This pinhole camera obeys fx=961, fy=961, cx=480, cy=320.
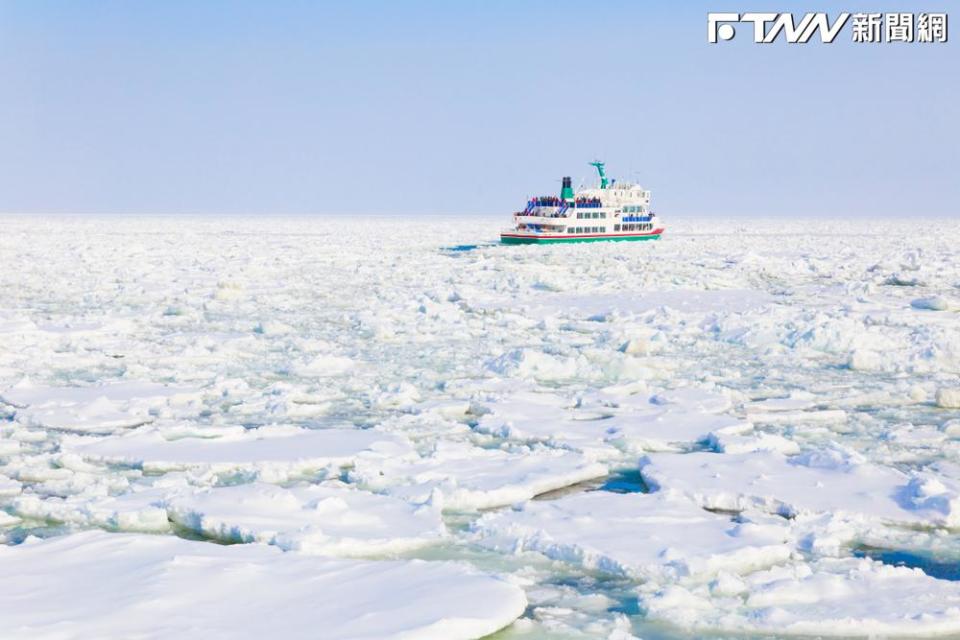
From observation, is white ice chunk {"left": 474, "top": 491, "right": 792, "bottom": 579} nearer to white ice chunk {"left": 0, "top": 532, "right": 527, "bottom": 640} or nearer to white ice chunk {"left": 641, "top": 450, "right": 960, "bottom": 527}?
white ice chunk {"left": 641, "top": 450, "right": 960, "bottom": 527}

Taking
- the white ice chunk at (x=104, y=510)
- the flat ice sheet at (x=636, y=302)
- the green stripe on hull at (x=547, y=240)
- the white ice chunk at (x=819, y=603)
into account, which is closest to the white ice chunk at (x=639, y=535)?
the white ice chunk at (x=819, y=603)

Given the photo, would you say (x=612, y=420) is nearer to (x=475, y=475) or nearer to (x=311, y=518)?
(x=475, y=475)

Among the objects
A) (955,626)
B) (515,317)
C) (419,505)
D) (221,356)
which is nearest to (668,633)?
(955,626)

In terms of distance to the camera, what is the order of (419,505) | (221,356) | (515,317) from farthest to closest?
1. (515,317)
2. (221,356)
3. (419,505)

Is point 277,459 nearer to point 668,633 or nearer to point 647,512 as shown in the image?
point 647,512

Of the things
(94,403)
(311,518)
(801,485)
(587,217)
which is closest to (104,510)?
(311,518)

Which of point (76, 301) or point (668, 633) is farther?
point (76, 301)

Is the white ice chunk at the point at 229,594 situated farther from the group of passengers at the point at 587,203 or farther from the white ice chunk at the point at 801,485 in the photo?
the group of passengers at the point at 587,203
